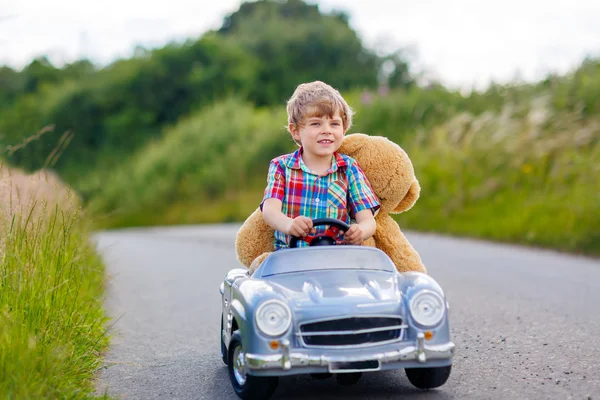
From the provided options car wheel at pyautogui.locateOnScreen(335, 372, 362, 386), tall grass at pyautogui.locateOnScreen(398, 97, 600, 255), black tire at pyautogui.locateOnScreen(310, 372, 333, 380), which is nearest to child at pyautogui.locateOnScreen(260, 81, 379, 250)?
black tire at pyautogui.locateOnScreen(310, 372, 333, 380)

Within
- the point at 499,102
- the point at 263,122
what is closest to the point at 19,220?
the point at 499,102

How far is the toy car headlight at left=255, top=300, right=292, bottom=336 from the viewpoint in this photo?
13.5 feet

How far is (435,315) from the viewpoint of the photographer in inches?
167

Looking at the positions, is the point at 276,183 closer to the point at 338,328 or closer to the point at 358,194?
the point at 358,194

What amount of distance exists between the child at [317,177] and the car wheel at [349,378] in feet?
2.96

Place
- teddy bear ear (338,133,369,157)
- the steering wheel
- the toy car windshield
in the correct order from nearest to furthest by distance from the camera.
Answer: the toy car windshield
the steering wheel
teddy bear ear (338,133,369,157)

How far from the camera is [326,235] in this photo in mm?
5117

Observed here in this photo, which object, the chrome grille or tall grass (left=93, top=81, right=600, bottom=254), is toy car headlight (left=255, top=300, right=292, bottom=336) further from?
tall grass (left=93, top=81, right=600, bottom=254)

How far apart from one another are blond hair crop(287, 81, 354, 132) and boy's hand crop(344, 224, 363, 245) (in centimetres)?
80

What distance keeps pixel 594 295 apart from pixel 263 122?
78.9 feet

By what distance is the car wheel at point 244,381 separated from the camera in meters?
4.35

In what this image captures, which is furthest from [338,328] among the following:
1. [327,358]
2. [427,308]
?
[427,308]

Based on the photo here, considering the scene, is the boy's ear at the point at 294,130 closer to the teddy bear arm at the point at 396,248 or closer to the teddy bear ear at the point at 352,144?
the teddy bear ear at the point at 352,144

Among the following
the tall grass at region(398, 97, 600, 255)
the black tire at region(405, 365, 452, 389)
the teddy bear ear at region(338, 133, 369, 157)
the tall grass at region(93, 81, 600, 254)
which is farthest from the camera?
the tall grass at region(93, 81, 600, 254)
